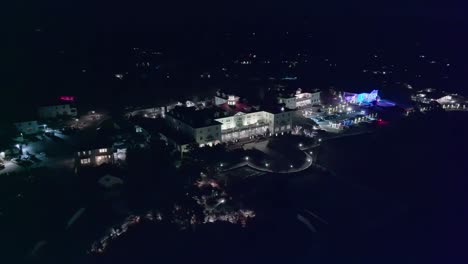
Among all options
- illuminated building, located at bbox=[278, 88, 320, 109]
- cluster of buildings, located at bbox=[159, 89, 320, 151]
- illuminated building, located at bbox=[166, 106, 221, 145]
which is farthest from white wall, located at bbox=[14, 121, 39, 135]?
illuminated building, located at bbox=[278, 88, 320, 109]

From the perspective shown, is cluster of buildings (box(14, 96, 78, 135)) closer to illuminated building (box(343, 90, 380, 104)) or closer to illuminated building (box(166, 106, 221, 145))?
illuminated building (box(166, 106, 221, 145))

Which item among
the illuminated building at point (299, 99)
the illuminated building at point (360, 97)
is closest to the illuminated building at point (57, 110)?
the illuminated building at point (299, 99)

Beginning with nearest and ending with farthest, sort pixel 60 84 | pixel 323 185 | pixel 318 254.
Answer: pixel 318 254 → pixel 323 185 → pixel 60 84

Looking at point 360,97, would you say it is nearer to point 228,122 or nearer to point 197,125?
point 228,122

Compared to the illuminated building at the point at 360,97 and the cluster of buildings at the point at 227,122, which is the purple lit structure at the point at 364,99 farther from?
the cluster of buildings at the point at 227,122

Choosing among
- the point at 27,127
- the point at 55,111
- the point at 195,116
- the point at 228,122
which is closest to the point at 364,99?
the point at 228,122

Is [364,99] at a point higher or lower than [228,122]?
lower

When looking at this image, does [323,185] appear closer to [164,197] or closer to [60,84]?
[164,197]

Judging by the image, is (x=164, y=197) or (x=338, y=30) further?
(x=338, y=30)

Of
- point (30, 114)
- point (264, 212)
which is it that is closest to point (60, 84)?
point (30, 114)
